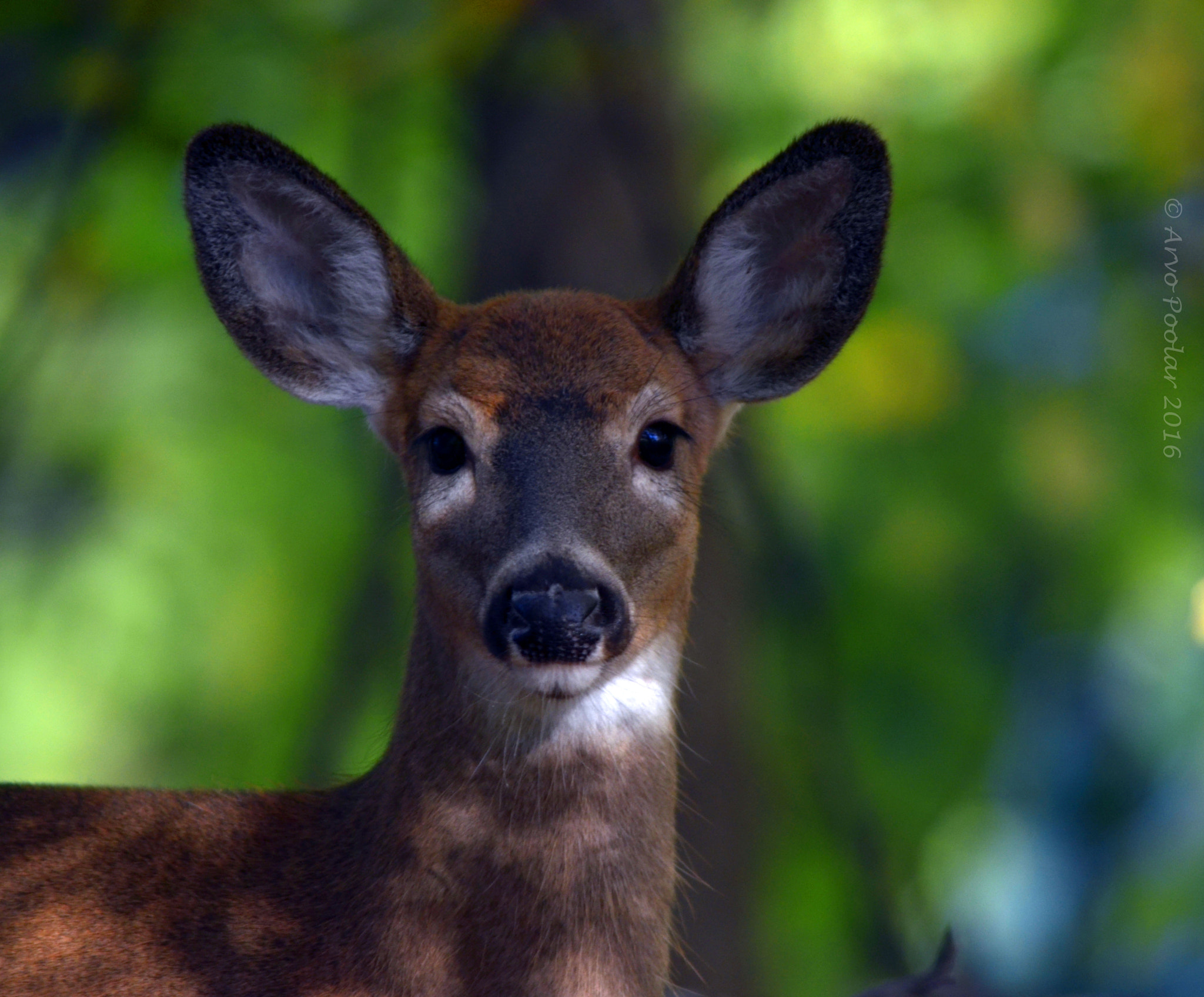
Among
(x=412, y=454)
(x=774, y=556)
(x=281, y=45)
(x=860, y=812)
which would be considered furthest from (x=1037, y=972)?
(x=281, y=45)

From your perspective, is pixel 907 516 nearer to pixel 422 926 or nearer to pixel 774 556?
pixel 774 556

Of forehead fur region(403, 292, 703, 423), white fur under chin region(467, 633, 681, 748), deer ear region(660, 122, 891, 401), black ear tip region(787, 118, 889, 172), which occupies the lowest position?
white fur under chin region(467, 633, 681, 748)

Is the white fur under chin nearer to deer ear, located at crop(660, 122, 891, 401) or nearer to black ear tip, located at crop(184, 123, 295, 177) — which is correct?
deer ear, located at crop(660, 122, 891, 401)

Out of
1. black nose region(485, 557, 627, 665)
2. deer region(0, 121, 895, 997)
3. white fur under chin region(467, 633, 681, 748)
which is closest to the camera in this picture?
black nose region(485, 557, 627, 665)

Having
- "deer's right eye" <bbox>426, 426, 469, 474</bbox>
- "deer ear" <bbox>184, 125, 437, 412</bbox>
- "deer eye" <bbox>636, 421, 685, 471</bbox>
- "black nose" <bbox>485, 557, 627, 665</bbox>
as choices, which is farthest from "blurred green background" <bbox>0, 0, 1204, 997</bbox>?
"black nose" <bbox>485, 557, 627, 665</bbox>

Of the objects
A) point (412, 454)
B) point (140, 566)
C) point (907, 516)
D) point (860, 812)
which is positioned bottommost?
point (140, 566)

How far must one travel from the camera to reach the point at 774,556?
19.9 feet

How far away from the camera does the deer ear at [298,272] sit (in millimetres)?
3887

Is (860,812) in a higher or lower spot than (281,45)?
lower

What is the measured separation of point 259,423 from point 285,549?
0.78m

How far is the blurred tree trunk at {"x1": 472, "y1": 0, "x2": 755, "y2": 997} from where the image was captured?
6.02 meters

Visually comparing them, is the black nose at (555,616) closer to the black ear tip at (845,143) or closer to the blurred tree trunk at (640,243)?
the black ear tip at (845,143)

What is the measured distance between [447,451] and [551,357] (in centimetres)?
33

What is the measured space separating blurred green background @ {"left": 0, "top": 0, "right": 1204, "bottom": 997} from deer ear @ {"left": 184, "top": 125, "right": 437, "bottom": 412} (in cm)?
50
